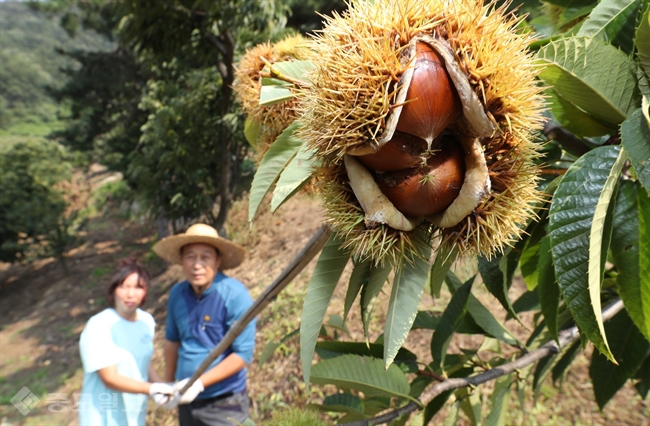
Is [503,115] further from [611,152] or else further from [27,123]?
[27,123]

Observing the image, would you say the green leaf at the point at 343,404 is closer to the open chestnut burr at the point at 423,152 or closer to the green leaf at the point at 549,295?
the green leaf at the point at 549,295

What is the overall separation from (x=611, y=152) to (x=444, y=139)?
0.20m

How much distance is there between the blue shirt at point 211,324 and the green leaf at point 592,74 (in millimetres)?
1749

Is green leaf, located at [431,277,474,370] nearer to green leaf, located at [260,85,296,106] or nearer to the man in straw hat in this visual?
green leaf, located at [260,85,296,106]

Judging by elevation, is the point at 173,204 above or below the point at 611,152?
below

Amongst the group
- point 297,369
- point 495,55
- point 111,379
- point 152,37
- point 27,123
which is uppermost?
point 495,55

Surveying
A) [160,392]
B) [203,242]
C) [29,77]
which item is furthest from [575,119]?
[29,77]

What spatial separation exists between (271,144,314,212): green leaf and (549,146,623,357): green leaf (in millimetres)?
274

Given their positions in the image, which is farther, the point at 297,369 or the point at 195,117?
the point at 195,117

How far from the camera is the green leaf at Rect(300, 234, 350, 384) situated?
500 mm

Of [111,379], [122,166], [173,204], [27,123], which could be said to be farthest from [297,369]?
[27,123]

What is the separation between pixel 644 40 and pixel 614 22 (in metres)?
0.07

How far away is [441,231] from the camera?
49cm

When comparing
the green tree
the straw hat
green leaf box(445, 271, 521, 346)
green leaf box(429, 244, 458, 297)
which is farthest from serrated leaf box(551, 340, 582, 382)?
the green tree
